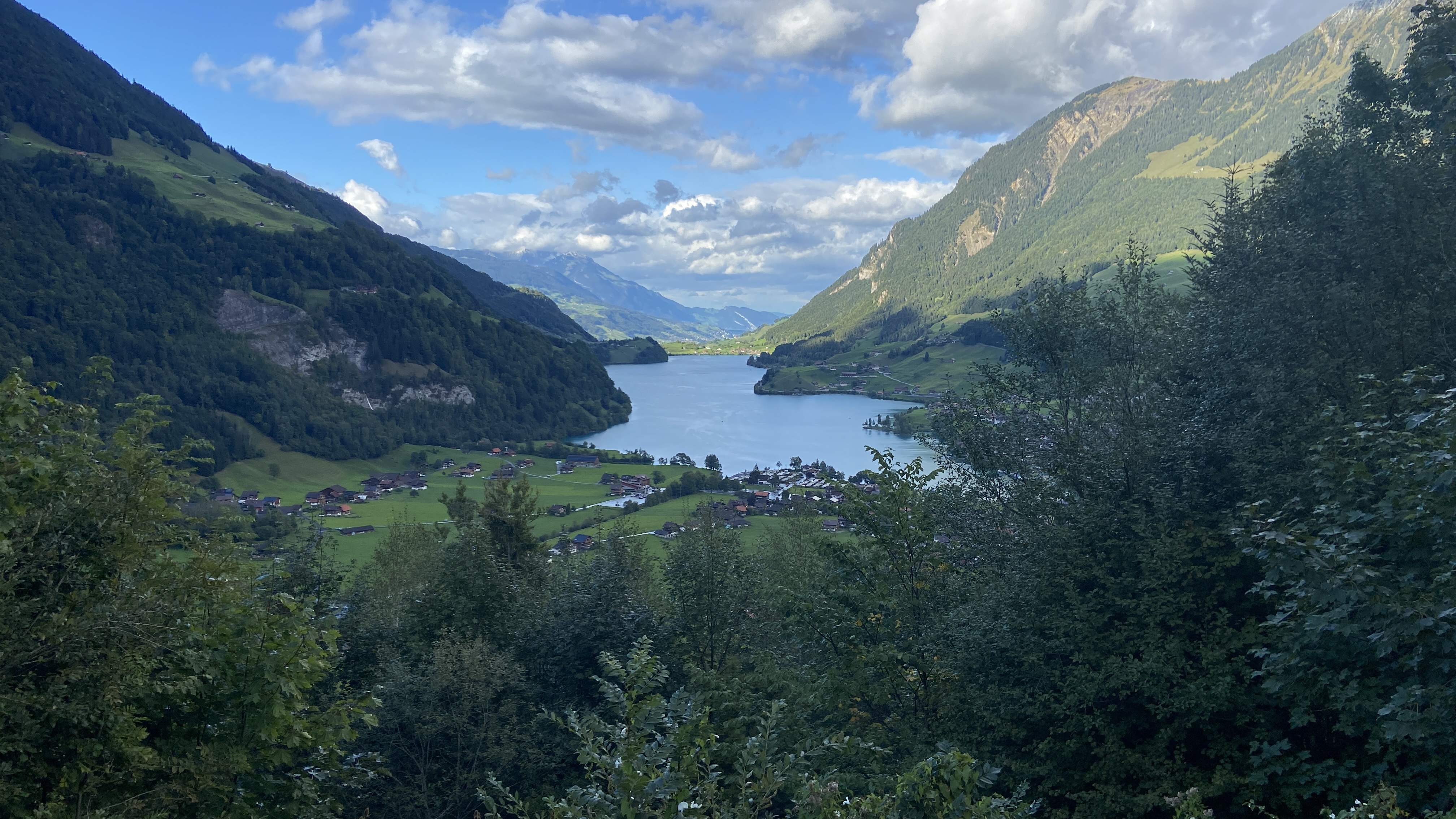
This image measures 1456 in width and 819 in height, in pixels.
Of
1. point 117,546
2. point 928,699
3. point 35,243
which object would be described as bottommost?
point 928,699

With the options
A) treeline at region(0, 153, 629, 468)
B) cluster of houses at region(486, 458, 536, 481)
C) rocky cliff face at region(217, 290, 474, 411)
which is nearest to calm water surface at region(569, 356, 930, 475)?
cluster of houses at region(486, 458, 536, 481)

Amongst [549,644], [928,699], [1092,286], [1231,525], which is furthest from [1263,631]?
[549,644]

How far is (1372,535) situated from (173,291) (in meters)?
207

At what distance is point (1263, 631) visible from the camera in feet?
33.9

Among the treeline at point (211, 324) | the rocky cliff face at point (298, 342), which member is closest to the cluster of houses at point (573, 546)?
the treeline at point (211, 324)

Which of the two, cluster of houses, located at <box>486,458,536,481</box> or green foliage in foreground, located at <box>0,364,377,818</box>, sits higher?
green foliage in foreground, located at <box>0,364,377,818</box>

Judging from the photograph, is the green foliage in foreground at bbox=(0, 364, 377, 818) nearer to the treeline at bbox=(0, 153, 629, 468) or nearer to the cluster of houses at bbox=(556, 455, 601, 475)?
the cluster of houses at bbox=(556, 455, 601, 475)

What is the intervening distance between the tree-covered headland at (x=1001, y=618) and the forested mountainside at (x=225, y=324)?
12729 cm

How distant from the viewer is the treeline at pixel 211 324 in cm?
14238

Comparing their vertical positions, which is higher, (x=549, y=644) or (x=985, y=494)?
(x=985, y=494)

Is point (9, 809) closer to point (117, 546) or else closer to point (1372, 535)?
point (117, 546)

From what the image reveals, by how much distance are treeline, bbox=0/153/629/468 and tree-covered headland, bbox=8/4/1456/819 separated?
128 m

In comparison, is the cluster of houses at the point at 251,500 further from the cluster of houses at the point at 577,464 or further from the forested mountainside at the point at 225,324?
the cluster of houses at the point at 577,464

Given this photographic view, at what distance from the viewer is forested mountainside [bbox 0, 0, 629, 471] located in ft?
470
